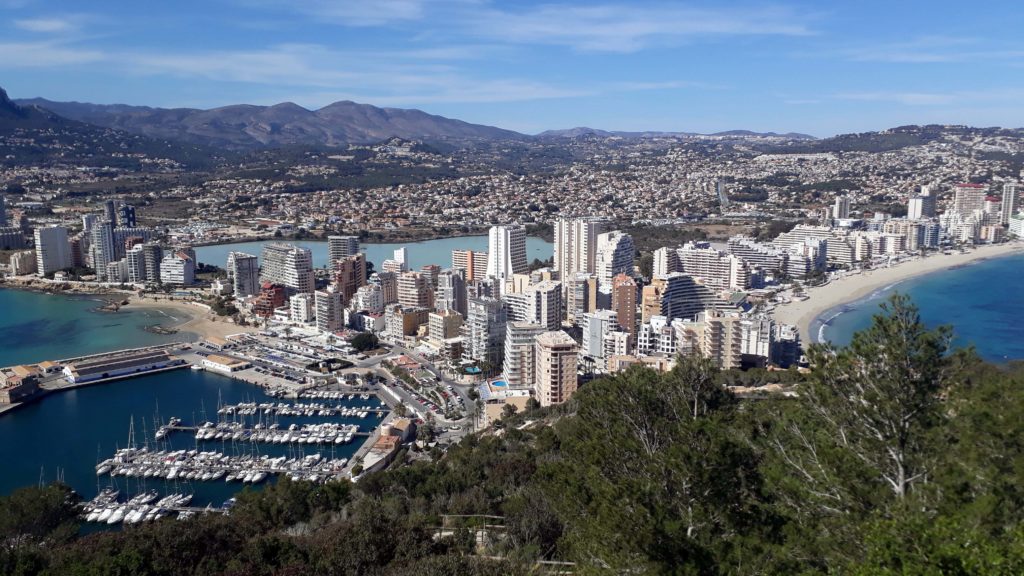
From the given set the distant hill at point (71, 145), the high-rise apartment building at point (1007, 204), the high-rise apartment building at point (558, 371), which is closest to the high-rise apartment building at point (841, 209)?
the high-rise apartment building at point (1007, 204)

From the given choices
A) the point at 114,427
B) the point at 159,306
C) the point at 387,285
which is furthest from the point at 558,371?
the point at 159,306

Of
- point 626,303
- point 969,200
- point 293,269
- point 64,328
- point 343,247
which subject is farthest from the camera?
point 969,200

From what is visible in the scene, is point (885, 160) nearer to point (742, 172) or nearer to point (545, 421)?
point (742, 172)

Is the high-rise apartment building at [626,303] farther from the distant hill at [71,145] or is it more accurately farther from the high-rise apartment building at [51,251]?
the distant hill at [71,145]

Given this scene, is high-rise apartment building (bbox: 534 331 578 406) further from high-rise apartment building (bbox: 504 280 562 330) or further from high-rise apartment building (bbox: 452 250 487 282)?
high-rise apartment building (bbox: 452 250 487 282)

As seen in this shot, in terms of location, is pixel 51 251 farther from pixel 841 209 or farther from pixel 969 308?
pixel 841 209

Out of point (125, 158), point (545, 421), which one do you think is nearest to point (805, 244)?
point (545, 421)

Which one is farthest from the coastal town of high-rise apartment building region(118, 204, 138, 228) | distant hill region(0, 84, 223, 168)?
distant hill region(0, 84, 223, 168)
